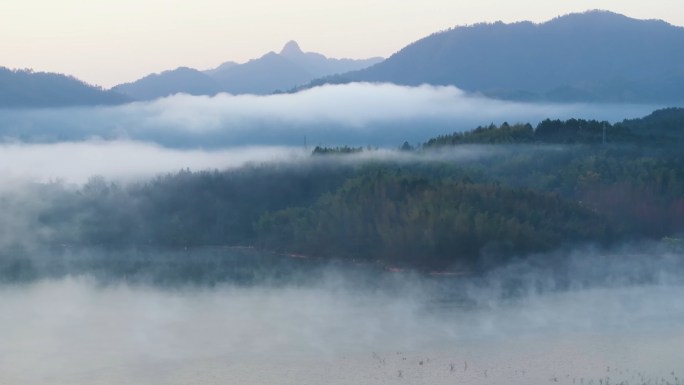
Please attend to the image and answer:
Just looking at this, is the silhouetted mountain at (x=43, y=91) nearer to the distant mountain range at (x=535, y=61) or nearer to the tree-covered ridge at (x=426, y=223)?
the distant mountain range at (x=535, y=61)

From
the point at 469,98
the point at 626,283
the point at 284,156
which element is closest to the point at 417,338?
the point at 626,283

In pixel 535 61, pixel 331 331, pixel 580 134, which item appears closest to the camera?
pixel 331 331

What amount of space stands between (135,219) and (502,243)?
11.4m

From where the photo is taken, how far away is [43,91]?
52.1 metres

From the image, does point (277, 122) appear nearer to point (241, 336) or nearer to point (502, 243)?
point (502, 243)

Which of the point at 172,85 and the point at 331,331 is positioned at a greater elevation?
the point at 172,85

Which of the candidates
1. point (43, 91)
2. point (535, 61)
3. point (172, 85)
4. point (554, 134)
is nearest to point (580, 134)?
point (554, 134)

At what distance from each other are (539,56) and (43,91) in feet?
118

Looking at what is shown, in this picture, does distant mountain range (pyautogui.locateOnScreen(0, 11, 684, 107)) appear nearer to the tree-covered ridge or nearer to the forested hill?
the forested hill

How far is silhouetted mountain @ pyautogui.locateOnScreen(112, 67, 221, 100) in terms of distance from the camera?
79500 millimetres

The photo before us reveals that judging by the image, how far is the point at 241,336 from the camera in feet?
47.6

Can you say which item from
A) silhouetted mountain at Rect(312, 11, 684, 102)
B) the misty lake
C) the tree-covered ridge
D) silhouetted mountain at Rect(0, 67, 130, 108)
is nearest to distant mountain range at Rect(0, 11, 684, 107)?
silhouetted mountain at Rect(312, 11, 684, 102)

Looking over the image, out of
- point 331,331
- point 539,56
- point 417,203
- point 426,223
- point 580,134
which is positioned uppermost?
point 539,56

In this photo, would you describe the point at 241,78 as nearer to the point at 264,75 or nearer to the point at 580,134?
the point at 264,75
